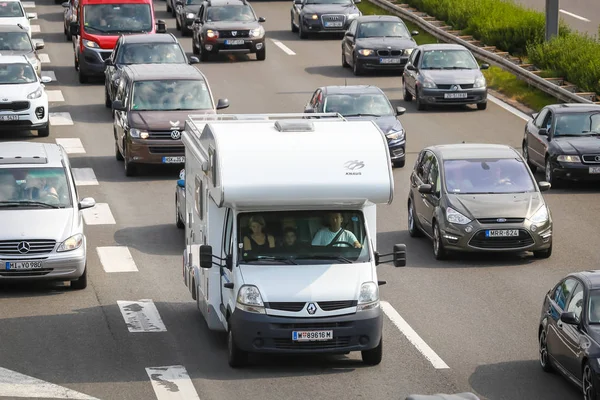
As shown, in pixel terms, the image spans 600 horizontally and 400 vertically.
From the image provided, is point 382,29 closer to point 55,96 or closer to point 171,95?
point 55,96

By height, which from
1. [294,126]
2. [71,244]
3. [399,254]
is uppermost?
[294,126]

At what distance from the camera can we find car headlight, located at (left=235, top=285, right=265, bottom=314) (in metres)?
17.3

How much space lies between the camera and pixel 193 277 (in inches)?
792

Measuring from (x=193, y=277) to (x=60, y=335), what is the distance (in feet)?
6.13

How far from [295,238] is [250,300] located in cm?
98

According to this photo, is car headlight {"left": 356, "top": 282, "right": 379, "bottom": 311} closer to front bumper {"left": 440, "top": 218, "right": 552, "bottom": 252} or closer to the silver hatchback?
the silver hatchback

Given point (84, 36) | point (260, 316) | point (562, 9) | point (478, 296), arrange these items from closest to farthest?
point (260, 316) < point (478, 296) < point (84, 36) < point (562, 9)

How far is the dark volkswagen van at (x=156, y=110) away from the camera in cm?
3148

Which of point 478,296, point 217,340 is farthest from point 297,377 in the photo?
point 478,296

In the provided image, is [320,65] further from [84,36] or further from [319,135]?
[319,135]

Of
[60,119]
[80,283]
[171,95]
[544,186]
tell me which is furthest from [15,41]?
[544,186]

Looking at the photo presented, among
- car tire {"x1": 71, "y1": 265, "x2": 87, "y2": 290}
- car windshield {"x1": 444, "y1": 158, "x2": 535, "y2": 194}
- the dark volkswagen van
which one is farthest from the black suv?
car tire {"x1": 71, "y1": 265, "x2": 87, "y2": 290}

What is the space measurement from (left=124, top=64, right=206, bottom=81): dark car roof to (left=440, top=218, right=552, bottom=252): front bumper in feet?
33.5

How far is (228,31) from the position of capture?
4544cm
